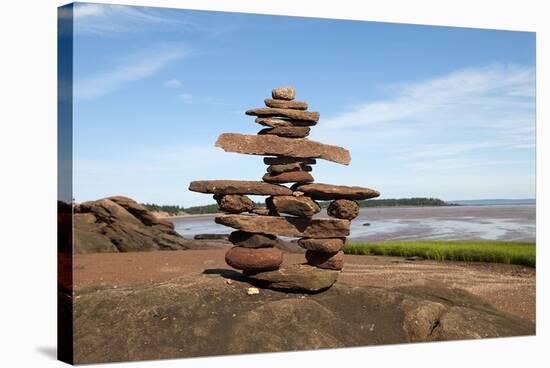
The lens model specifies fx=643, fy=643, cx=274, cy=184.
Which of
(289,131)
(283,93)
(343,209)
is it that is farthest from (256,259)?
(283,93)

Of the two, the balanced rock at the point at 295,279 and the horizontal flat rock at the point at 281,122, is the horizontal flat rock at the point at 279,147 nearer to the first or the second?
the horizontal flat rock at the point at 281,122

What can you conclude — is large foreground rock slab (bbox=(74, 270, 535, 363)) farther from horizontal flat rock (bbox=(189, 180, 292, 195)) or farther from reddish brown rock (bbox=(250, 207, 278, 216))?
horizontal flat rock (bbox=(189, 180, 292, 195))

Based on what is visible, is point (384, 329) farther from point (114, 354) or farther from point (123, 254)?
point (123, 254)

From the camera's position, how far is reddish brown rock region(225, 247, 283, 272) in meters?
12.2

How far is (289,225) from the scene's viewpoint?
12.4 metres

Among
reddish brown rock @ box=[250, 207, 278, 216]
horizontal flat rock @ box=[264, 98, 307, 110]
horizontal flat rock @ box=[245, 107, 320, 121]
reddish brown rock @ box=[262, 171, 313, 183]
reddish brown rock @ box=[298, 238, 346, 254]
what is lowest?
reddish brown rock @ box=[298, 238, 346, 254]

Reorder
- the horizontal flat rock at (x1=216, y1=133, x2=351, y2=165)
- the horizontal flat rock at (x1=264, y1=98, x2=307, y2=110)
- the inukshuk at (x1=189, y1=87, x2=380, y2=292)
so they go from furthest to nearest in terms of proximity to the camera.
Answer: the horizontal flat rock at (x1=264, y1=98, x2=307, y2=110)
the inukshuk at (x1=189, y1=87, x2=380, y2=292)
the horizontal flat rock at (x1=216, y1=133, x2=351, y2=165)

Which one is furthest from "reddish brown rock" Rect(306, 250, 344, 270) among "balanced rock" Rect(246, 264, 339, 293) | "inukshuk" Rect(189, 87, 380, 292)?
"balanced rock" Rect(246, 264, 339, 293)

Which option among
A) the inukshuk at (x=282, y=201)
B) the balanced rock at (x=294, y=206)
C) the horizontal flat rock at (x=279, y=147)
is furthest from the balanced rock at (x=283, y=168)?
the balanced rock at (x=294, y=206)

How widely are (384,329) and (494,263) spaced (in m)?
6.70

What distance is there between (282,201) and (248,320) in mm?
2489

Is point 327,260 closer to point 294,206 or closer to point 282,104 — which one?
point 294,206

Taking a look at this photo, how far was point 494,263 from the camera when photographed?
17031mm

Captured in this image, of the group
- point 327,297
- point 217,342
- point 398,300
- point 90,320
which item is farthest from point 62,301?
point 398,300
